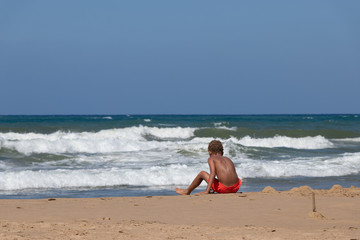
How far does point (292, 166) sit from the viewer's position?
14484 millimetres

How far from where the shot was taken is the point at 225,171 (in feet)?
28.3

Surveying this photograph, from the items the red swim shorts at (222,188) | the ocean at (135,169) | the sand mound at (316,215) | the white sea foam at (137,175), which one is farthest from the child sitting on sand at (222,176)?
the white sea foam at (137,175)

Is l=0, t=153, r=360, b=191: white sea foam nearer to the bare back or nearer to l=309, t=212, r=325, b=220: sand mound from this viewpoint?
the bare back

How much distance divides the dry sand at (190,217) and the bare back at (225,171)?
433mm

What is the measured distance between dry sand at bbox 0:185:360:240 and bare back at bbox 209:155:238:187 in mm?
433

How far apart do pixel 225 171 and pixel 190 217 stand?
2.23 metres

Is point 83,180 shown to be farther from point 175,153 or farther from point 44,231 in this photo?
point 175,153

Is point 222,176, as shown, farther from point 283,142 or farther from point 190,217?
point 283,142

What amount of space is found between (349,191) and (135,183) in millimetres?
4593

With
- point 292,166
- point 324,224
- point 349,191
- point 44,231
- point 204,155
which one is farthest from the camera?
point 204,155

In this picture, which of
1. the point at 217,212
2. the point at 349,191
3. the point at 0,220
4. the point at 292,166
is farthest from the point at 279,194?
the point at 292,166

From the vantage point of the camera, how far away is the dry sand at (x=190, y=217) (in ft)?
17.3

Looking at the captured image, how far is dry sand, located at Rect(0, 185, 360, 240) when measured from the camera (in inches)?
207

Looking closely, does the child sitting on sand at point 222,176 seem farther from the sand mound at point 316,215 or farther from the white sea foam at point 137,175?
the white sea foam at point 137,175
